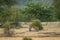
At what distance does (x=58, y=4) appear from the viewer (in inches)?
577

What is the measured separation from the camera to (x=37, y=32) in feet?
51.5

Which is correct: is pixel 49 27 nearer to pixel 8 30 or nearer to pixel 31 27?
pixel 31 27

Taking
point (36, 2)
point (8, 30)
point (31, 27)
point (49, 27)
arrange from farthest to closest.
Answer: point (36, 2) < point (49, 27) < point (31, 27) < point (8, 30)

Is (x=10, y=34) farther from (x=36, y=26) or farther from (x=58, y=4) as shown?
(x=58, y=4)

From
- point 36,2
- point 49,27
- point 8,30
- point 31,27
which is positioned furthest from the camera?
point 36,2

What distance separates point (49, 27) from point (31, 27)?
1.95m

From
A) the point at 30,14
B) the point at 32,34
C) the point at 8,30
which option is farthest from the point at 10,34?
the point at 30,14

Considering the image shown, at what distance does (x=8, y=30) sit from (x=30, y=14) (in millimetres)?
7439

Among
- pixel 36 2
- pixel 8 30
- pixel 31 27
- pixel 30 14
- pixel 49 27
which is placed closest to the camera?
pixel 8 30

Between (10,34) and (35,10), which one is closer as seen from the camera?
(10,34)

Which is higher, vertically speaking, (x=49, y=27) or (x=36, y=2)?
(x=36, y=2)

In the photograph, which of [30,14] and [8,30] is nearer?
[8,30]

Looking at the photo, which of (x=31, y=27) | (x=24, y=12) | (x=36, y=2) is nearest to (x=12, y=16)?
(x=31, y=27)

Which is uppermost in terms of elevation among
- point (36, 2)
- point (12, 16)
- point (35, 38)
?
point (36, 2)
